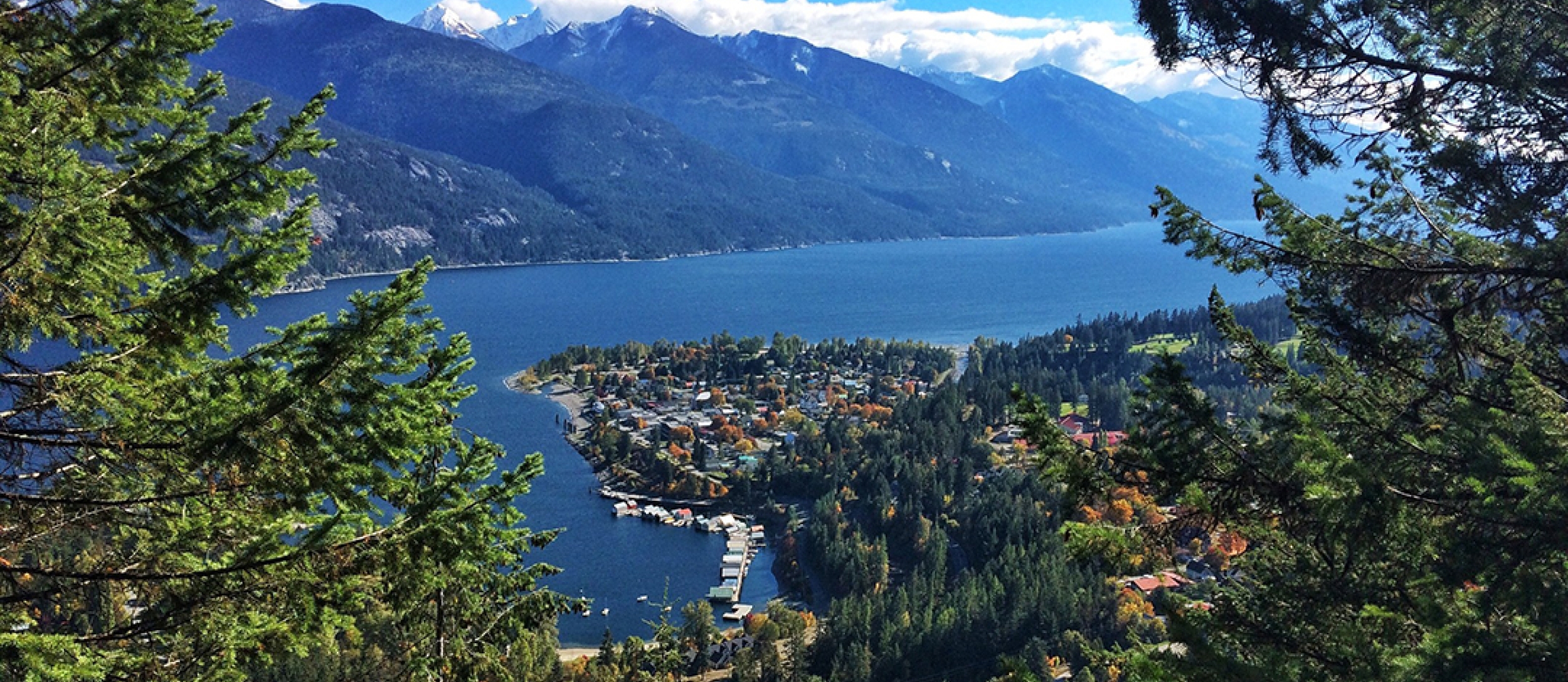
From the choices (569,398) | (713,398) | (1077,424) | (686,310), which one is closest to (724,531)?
(713,398)

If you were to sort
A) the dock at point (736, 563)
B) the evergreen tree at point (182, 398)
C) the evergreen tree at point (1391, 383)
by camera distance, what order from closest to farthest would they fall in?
the evergreen tree at point (182, 398) < the evergreen tree at point (1391, 383) < the dock at point (736, 563)

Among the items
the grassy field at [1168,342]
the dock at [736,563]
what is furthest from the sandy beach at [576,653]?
the grassy field at [1168,342]

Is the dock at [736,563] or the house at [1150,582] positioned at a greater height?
the house at [1150,582]

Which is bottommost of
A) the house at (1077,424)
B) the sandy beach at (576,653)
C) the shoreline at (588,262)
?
the sandy beach at (576,653)

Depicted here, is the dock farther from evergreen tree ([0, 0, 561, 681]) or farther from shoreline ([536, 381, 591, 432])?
evergreen tree ([0, 0, 561, 681])

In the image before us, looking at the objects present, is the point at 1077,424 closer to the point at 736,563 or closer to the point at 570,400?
the point at 736,563

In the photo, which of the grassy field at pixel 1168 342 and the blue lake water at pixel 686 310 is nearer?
the blue lake water at pixel 686 310

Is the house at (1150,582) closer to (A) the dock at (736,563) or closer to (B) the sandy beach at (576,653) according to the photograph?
(A) the dock at (736,563)

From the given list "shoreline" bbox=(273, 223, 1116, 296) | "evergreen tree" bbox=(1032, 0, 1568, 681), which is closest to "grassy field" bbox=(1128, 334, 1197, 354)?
"evergreen tree" bbox=(1032, 0, 1568, 681)
